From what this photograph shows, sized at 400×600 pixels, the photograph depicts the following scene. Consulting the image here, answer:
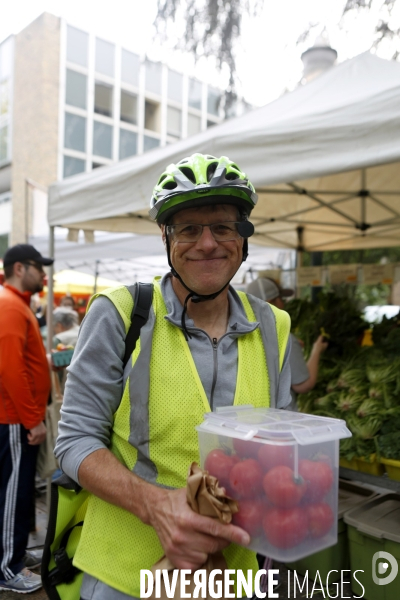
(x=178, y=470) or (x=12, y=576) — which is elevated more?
(x=178, y=470)

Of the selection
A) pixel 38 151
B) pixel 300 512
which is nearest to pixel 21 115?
pixel 38 151

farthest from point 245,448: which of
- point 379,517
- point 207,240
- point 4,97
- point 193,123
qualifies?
point 193,123

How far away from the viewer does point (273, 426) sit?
1178mm

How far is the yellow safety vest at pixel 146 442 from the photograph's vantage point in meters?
1.42

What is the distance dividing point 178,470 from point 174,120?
26.9 metres

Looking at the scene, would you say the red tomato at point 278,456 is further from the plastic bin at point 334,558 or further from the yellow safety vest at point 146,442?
the plastic bin at point 334,558

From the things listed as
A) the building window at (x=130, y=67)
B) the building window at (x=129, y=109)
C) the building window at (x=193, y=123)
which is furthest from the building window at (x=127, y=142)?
the building window at (x=193, y=123)

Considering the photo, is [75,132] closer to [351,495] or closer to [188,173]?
[351,495]

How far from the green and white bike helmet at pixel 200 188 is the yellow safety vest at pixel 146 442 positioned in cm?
32

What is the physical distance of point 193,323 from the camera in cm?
155

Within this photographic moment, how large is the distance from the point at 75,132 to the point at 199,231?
73.0ft

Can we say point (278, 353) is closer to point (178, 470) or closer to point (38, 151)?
point (178, 470)

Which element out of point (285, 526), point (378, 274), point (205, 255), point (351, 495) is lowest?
point (351, 495)

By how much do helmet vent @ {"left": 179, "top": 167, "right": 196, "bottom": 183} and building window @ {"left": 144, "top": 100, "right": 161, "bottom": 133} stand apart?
2569 centimetres
